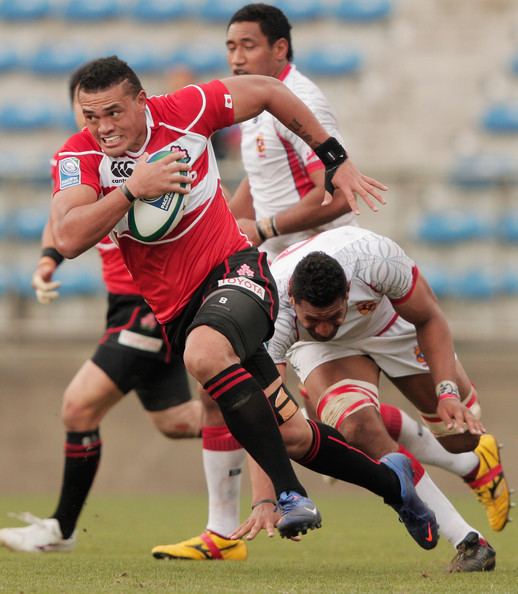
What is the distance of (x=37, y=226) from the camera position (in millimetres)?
11867

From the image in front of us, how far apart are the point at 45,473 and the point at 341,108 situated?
5761mm

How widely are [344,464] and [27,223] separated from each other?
667 cm

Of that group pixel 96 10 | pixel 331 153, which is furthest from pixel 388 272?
pixel 96 10

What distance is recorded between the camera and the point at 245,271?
590 cm

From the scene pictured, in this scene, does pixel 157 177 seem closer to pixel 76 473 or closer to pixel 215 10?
pixel 76 473

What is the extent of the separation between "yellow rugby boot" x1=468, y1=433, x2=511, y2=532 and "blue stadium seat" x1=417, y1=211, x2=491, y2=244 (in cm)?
325

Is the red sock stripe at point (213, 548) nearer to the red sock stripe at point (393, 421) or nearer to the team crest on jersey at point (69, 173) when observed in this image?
the red sock stripe at point (393, 421)

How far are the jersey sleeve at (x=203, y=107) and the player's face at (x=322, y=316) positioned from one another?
0.90 metres

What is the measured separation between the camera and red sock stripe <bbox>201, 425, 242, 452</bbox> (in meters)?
7.10

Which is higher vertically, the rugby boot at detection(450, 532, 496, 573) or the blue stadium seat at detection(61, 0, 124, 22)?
the blue stadium seat at detection(61, 0, 124, 22)

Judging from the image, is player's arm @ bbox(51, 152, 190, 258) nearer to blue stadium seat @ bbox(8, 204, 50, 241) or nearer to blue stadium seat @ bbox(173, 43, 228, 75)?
blue stadium seat @ bbox(8, 204, 50, 241)

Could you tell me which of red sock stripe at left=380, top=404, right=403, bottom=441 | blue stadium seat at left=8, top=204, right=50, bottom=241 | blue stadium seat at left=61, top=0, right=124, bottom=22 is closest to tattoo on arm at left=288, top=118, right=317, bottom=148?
red sock stripe at left=380, top=404, right=403, bottom=441

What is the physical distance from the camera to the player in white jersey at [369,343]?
20.0ft

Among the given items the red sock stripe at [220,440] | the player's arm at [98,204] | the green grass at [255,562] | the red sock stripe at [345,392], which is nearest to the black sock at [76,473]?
the green grass at [255,562]
